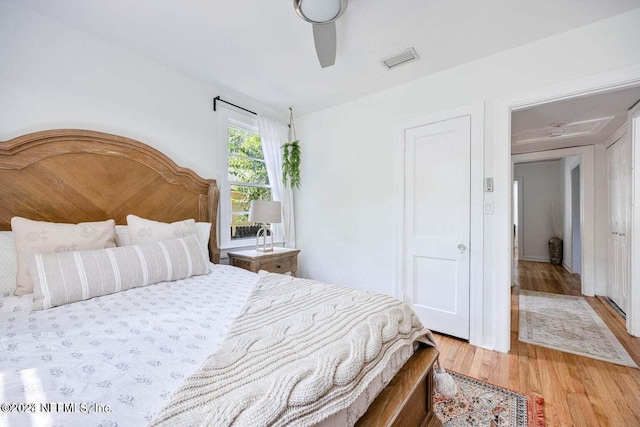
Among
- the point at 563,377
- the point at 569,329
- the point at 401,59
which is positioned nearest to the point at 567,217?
the point at 569,329

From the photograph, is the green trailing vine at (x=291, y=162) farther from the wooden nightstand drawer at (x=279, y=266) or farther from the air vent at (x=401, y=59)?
the air vent at (x=401, y=59)

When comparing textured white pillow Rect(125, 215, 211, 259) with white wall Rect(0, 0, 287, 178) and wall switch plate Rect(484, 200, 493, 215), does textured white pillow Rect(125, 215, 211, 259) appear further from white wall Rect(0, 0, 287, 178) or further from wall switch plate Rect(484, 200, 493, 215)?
wall switch plate Rect(484, 200, 493, 215)

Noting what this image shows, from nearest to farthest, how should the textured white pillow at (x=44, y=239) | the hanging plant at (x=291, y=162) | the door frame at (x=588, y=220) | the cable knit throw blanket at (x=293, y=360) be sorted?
1. the cable knit throw blanket at (x=293, y=360)
2. the textured white pillow at (x=44, y=239)
3. the hanging plant at (x=291, y=162)
4. the door frame at (x=588, y=220)

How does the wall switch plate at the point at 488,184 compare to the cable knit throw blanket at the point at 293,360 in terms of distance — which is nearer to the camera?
the cable knit throw blanket at the point at 293,360

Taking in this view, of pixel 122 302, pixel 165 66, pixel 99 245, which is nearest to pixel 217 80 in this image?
pixel 165 66

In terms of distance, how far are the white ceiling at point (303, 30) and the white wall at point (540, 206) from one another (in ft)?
18.3


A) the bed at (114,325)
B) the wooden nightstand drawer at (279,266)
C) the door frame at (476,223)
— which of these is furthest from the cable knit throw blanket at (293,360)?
the wooden nightstand drawer at (279,266)

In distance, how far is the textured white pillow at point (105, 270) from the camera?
1.31 metres

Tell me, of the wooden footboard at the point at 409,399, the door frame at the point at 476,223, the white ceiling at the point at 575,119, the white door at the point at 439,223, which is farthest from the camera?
the white ceiling at the point at 575,119

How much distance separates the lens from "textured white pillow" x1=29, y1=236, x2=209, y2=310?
131 cm

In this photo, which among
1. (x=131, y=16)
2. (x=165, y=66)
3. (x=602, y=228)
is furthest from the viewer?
(x=602, y=228)

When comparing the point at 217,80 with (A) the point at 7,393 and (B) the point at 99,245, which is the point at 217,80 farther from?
(A) the point at 7,393

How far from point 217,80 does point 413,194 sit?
2.32 m

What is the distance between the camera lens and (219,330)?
108 cm
